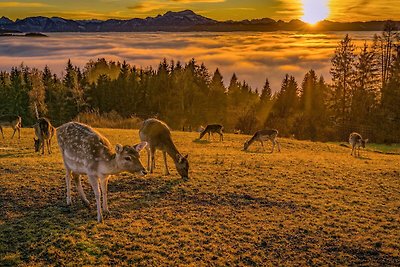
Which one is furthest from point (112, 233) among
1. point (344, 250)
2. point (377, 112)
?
point (377, 112)

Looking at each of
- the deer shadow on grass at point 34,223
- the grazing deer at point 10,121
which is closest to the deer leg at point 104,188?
the deer shadow on grass at point 34,223

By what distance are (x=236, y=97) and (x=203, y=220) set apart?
302 feet

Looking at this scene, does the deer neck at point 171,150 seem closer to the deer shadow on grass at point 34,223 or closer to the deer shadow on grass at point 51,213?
the deer shadow on grass at point 51,213

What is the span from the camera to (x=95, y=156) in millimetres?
11617

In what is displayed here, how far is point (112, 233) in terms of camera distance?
11250mm

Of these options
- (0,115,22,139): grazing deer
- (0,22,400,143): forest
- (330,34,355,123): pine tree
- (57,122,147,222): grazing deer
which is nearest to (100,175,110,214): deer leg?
(57,122,147,222): grazing deer

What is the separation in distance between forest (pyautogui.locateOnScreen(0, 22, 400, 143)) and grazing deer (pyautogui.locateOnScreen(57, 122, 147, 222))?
45.6 m

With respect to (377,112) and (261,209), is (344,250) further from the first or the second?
(377,112)

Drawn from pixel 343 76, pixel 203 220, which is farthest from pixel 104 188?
pixel 343 76

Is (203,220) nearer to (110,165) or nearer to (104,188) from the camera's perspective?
(104,188)

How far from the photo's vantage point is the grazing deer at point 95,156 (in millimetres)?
11297

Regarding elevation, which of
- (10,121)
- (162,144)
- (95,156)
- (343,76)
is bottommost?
(10,121)

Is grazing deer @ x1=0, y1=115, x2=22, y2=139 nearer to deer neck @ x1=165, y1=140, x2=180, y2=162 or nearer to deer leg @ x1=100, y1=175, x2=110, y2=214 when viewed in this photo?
deer neck @ x1=165, y1=140, x2=180, y2=162

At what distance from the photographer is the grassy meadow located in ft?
34.5
